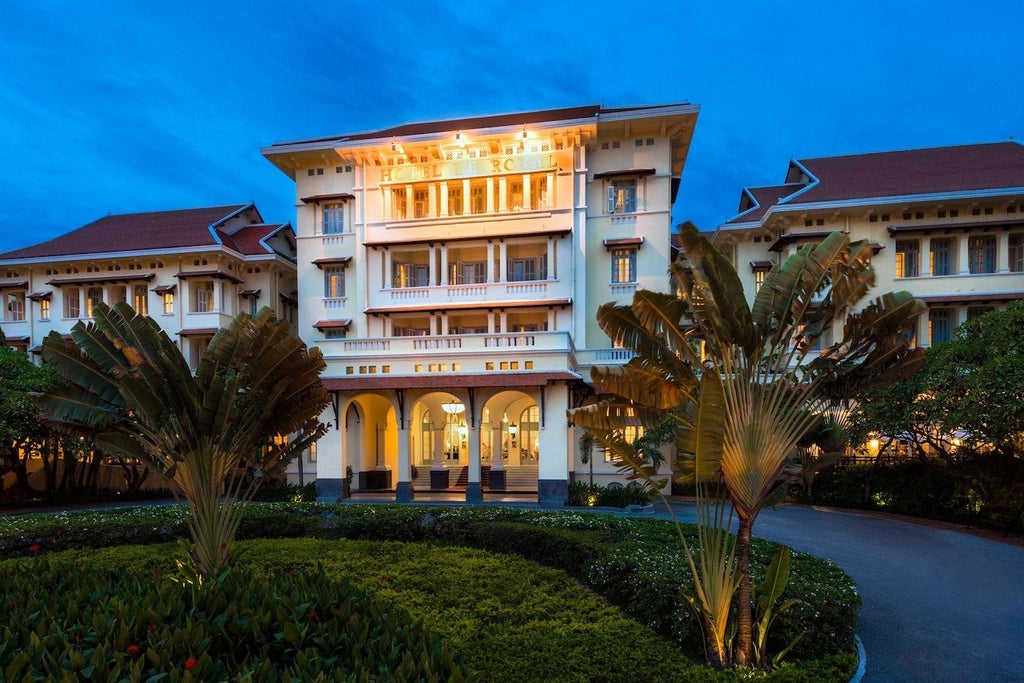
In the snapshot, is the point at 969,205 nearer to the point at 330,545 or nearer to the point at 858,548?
the point at 858,548

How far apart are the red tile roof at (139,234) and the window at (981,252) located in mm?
32245

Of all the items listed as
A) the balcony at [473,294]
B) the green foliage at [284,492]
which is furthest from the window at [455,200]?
→ the green foliage at [284,492]

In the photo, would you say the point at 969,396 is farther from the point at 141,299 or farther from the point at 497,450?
the point at 141,299

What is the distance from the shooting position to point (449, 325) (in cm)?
2462

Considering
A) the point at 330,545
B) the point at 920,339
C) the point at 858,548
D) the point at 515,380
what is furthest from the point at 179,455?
the point at 920,339

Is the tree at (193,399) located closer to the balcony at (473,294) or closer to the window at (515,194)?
the balcony at (473,294)

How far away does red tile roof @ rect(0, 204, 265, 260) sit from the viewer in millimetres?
25922

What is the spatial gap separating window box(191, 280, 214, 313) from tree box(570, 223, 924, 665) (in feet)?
82.0

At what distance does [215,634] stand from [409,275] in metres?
22.2

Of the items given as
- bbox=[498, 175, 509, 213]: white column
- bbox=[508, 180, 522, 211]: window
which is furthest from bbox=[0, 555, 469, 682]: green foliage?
bbox=[508, 180, 522, 211]: window

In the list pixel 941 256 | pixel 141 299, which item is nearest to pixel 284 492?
pixel 141 299

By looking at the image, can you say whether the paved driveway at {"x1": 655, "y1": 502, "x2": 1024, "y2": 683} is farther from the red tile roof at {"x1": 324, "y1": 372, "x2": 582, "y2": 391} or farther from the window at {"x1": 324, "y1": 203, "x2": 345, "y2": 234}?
the window at {"x1": 324, "y1": 203, "x2": 345, "y2": 234}

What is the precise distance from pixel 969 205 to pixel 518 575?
23.2 metres

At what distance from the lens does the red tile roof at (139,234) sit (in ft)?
85.0
